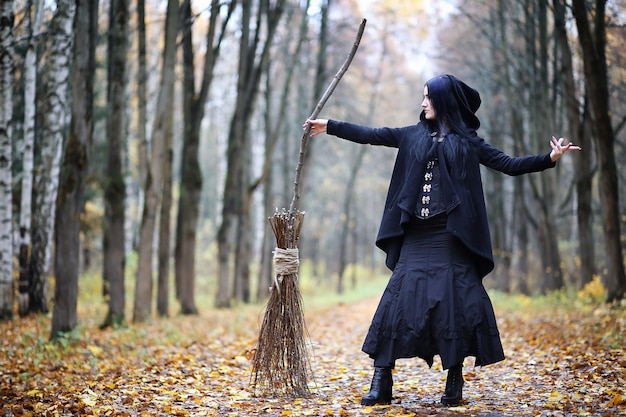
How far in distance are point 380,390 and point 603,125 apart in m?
7.49

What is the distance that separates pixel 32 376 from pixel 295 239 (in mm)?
3120

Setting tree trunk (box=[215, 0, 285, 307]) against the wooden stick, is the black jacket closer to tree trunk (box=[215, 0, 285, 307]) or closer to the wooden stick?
the wooden stick

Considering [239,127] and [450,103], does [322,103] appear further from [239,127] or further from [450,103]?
→ [239,127]

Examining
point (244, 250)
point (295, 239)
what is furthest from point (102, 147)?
point (295, 239)

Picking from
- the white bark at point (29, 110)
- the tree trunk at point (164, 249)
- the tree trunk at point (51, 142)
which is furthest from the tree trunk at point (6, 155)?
the tree trunk at point (164, 249)

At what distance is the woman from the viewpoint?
4633mm

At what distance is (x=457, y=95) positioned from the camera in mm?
4977

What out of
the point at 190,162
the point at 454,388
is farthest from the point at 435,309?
the point at 190,162

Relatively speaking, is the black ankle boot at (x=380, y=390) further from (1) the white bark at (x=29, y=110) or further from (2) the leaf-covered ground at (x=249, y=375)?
(1) the white bark at (x=29, y=110)

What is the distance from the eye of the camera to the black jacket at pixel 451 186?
4.75 metres

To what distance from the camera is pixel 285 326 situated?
17.6 ft

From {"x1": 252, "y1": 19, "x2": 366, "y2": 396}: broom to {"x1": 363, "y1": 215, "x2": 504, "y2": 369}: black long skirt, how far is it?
786 mm

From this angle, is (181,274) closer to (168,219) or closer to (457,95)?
(168,219)

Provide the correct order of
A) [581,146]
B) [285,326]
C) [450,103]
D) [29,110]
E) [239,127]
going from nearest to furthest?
1. [450,103]
2. [285,326]
3. [29,110]
4. [581,146]
5. [239,127]
